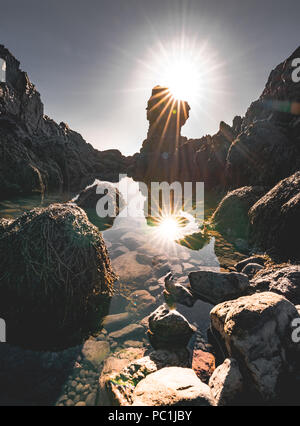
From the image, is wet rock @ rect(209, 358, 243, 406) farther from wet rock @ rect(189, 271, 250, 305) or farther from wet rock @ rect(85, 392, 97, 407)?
wet rock @ rect(189, 271, 250, 305)

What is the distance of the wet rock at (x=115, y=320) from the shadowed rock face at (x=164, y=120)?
74098 mm

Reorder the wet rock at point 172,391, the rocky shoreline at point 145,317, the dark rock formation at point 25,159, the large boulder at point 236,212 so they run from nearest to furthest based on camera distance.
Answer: the wet rock at point 172,391 → the rocky shoreline at point 145,317 → the large boulder at point 236,212 → the dark rock formation at point 25,159

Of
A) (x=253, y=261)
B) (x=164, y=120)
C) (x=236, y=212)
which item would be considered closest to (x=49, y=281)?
(x=253, y=261)

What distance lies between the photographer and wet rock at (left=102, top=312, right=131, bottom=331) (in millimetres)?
3230

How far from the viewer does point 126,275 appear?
15.9 ft

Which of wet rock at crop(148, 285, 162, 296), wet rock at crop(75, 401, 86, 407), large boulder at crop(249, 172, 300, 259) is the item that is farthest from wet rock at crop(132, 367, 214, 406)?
large boulder at crop(249, 172, 300, 259)

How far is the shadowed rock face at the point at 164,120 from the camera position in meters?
75.0

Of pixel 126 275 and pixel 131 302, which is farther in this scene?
pixel 126 275

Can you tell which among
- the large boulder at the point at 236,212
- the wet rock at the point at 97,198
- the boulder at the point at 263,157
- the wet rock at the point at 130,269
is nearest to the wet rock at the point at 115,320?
the wet rock at the point at 130,269

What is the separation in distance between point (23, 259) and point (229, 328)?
3.38 metres

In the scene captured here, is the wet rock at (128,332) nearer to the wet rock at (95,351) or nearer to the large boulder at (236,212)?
the wet rock at (95,351)

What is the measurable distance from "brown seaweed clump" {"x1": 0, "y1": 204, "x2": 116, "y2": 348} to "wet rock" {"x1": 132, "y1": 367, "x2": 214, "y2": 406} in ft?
4.88

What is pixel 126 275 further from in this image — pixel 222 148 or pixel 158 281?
pixel 222 148
